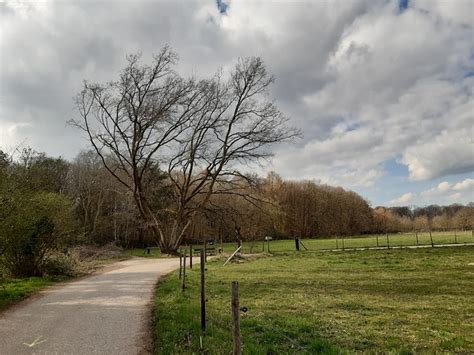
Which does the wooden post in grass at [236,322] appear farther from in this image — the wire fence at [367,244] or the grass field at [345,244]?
the wire fence at [367,244]

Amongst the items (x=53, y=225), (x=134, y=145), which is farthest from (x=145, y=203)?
(x=53, y=225)

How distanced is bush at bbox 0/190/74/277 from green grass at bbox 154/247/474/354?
5481 mm

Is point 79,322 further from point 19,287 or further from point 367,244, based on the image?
point 367,244

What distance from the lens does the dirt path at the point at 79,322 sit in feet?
24.7

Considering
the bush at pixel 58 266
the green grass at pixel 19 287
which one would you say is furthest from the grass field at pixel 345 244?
the green grass at pixel 19 287

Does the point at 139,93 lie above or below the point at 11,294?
above

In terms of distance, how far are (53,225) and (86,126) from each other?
66.0ft

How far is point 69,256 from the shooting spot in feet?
71.8

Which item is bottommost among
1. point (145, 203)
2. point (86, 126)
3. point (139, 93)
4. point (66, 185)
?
point (145, 203)

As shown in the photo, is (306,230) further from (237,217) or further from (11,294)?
(11,294)

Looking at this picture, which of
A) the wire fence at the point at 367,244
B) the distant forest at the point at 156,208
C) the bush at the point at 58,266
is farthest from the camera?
the wire fence at the point at 367,244

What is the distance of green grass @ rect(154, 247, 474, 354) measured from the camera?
24.2 feet

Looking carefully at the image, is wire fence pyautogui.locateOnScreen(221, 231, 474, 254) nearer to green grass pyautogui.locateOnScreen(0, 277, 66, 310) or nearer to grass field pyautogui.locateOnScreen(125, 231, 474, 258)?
grass field pyautogui.locateOnScreen(125, 231, 474, 258)

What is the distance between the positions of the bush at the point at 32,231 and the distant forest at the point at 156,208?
52 millimetres
